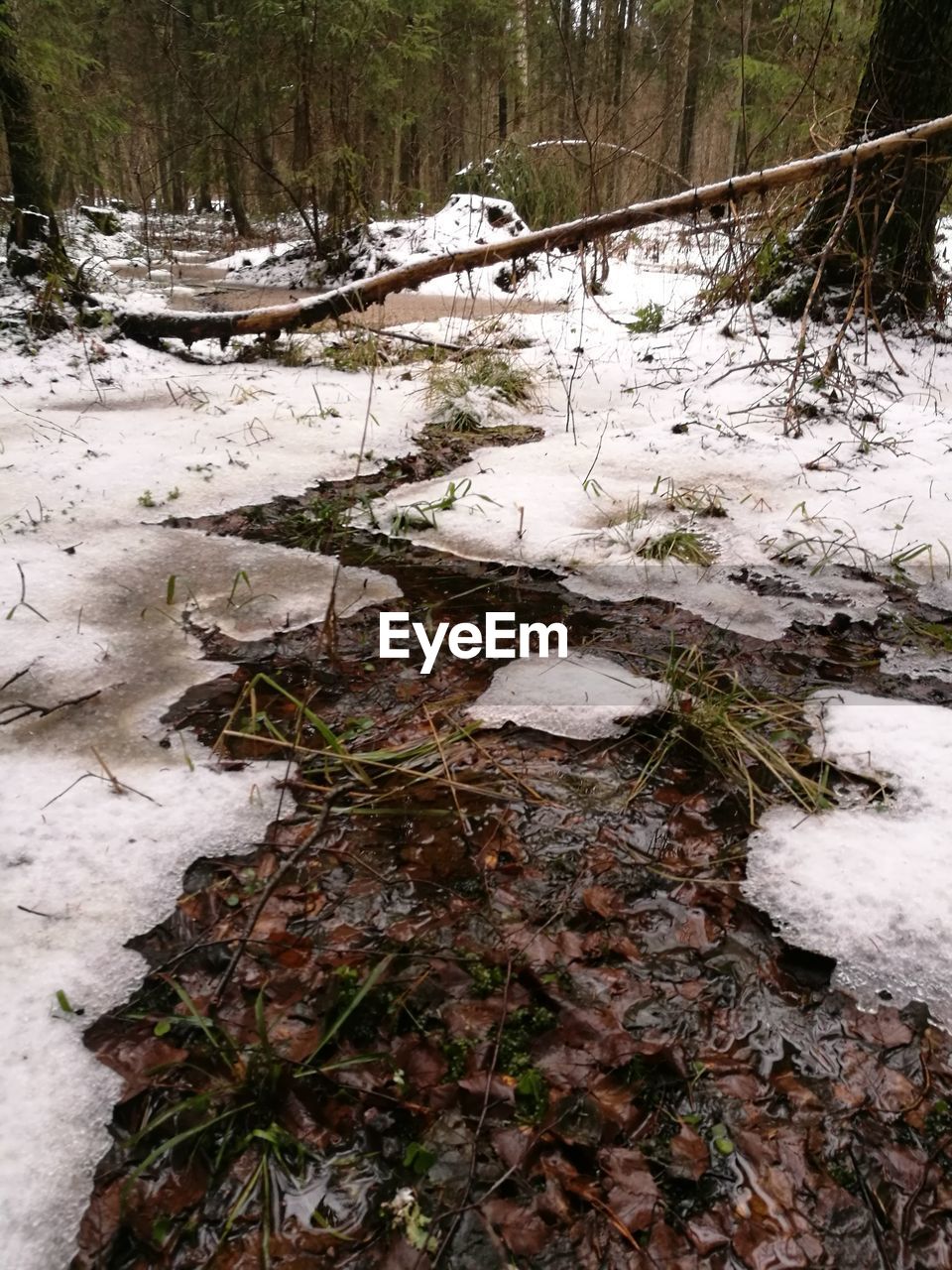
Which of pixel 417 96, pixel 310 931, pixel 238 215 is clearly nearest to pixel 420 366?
pixel 310 931

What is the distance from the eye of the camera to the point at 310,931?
1.55 meters

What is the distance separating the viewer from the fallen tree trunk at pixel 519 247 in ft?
12.3

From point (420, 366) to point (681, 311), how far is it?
2.63m

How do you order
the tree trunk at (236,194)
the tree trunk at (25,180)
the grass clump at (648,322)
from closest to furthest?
the tree trunk at (25,180) < the grass clump at (648,322) < the tree trunk at (236,194)

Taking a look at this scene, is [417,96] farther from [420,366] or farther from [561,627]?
[561,627]

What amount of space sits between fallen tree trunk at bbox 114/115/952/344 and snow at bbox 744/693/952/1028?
122 inches

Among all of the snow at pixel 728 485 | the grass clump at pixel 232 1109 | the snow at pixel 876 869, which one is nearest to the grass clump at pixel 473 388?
the snow at pixel 728 485

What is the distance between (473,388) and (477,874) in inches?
154

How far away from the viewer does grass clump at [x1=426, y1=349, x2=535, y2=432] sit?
4695 millimetres

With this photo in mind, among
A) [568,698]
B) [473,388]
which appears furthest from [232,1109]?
[473,388]

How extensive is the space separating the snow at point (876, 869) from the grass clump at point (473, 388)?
3.23 m

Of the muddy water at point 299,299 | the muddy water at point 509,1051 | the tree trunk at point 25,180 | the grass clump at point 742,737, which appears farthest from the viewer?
the muddy water at point 299,299

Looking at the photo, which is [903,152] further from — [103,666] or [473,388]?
[103,666]

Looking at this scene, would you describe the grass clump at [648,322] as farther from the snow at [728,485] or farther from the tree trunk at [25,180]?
the tree trunk at [25,180]
